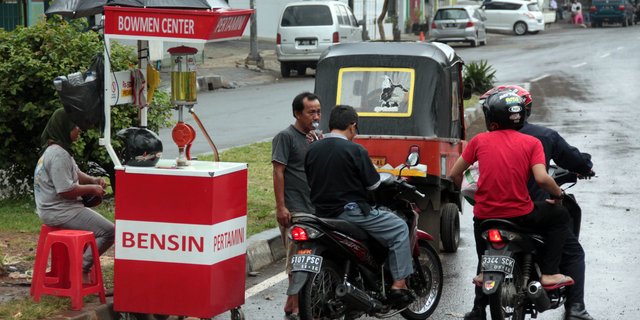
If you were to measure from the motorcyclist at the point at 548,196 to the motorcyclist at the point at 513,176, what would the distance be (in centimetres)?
16

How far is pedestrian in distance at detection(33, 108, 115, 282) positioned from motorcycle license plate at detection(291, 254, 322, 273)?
5.17 feet

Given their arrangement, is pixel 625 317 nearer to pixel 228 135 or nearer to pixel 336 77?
pixel 336 77

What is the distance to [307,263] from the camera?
7.13 metres

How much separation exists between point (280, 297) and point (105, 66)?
221cm


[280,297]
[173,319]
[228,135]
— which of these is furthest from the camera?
[228,135]

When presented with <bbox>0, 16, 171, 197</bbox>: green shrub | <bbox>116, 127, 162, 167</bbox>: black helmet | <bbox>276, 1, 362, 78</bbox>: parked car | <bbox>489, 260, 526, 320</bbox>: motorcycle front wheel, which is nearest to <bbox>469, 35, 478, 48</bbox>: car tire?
<bbox>276, 1, 362, 78</bbox>: parked car

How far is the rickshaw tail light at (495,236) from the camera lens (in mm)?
7277

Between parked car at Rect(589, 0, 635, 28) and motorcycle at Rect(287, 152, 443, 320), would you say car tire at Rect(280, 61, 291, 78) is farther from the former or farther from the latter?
parked car at Rect(589, 0, 635, 28)

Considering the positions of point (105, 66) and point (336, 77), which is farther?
point (336, 77)

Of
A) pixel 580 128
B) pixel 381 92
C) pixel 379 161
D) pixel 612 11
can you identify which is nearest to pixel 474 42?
pixel 612 11

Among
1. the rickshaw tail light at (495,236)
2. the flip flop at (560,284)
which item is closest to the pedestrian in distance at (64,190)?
the rickshaw tail light at (495,236)

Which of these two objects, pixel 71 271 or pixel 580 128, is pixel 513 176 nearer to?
pixel 71 271

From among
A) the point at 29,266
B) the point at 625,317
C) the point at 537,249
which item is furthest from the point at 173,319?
the point at 625,317

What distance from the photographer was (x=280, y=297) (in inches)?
348
